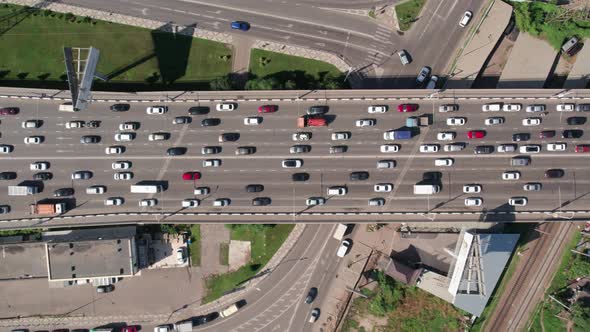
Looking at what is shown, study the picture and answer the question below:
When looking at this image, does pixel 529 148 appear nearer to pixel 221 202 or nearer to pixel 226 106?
pixel 226 106

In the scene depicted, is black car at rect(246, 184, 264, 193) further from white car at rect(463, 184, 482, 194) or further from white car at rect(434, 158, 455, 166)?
white car at rect(463, 184, 482, 194)

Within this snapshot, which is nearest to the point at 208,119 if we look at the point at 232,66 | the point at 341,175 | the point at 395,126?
the point at 232,66

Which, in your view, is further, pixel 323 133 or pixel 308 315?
pixel 308 315

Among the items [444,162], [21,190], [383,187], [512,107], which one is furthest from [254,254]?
[512,107]

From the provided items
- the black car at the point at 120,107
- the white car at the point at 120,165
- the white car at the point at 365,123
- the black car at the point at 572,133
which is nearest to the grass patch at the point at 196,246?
the white car at the point at 120,165

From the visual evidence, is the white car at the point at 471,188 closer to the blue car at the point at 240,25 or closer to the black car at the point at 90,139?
the blue car at the point at 240,25

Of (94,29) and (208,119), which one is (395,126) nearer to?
(208,119)
